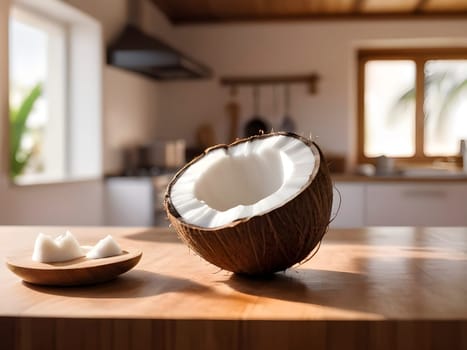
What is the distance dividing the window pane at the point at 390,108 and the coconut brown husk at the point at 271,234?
458 cm

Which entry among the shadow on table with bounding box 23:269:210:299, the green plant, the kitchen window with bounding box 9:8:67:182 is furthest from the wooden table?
the kitchen window with bounding box 9:8:67:182

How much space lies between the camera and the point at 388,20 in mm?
4934

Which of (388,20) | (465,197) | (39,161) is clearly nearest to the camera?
(39,161)

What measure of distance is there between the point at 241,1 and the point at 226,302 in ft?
13.9

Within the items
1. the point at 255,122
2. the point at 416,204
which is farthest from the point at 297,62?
the point at 416,204

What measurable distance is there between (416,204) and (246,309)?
3.44m

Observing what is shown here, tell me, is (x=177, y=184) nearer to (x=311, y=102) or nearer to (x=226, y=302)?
(x=226, y=302)

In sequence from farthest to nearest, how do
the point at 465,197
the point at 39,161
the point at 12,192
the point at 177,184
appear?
the point at 465,197 → the point at 39,161 → the point at 12,192 → the point at 177,184

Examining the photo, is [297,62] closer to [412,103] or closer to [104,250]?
[412,103]

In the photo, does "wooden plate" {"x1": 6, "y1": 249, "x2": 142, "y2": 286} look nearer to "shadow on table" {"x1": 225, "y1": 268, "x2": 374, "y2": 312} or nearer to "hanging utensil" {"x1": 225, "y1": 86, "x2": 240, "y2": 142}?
"shadow on table" {"x1": 225, "y1": 268, "x2": 374, "y2": 312}

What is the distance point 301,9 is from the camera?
189 inches

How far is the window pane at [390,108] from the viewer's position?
202 inches

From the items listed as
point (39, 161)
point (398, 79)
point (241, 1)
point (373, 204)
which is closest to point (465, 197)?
point (373, 204)

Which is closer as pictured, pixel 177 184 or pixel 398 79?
pixel 177 184
